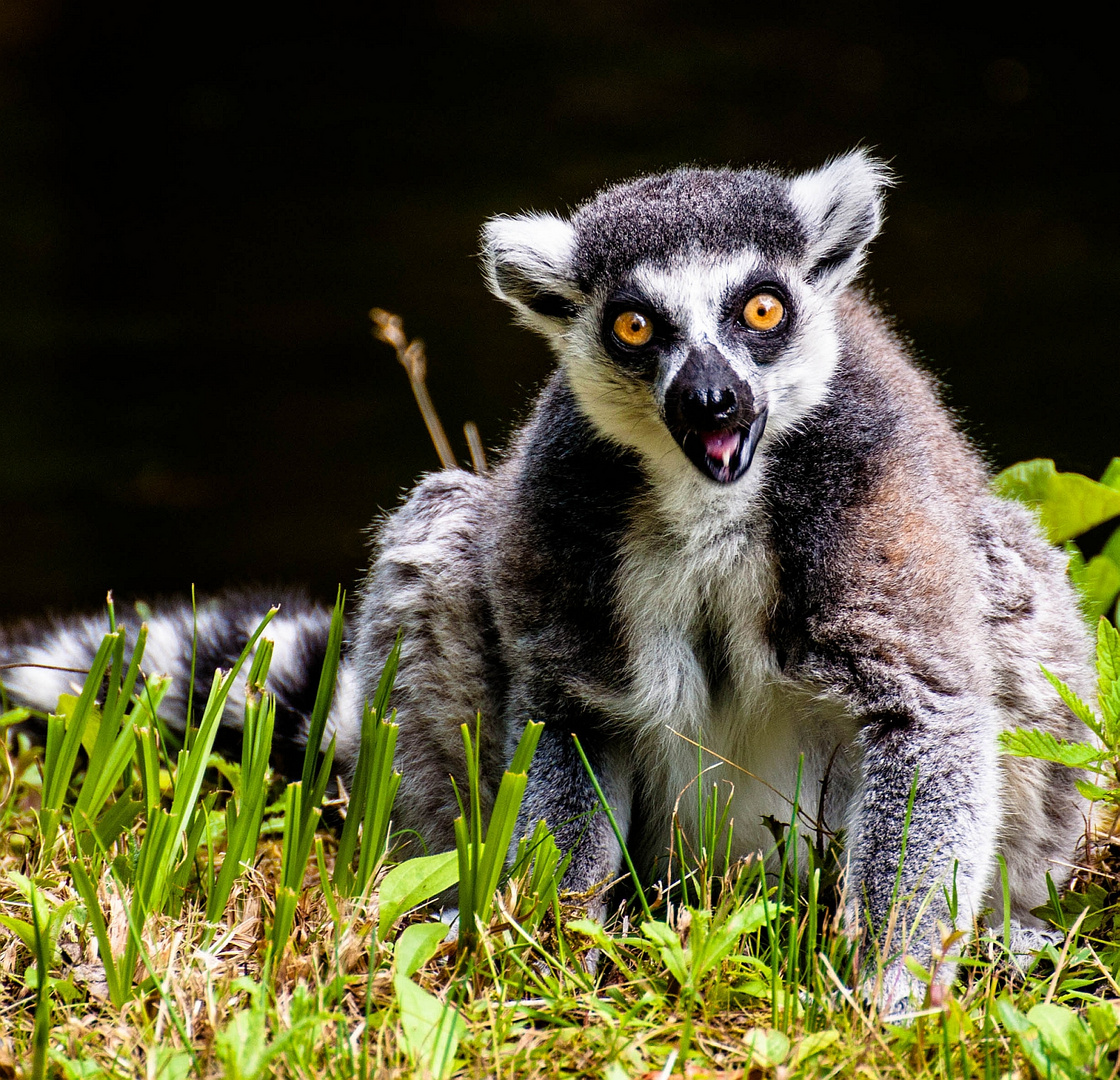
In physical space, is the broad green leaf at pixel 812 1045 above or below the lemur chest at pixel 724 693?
below

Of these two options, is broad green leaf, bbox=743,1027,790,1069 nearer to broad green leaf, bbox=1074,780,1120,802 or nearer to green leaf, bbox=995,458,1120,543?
broad green leaf, bbox=1074,780,1120,802

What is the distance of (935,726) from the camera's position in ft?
7.94

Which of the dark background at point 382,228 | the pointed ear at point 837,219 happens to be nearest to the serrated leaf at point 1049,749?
the pointed ear at point 837,219

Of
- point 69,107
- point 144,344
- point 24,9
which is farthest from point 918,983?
point 24,9

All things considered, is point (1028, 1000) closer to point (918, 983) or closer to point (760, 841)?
point (918, 983)

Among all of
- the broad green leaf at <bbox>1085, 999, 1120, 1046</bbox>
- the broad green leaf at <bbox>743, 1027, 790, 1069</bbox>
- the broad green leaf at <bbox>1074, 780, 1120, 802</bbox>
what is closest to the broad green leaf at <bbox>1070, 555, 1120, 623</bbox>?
the broad green leaf at <bbox>1074, 780, 1120, 802</bbox>

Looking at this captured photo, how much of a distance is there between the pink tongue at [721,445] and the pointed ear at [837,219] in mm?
567

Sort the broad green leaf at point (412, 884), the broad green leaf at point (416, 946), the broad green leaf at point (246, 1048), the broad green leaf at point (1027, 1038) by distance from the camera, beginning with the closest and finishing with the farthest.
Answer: the broad green leaf at point (246, 1048) → the broad green leaf at point (1027, 1038) → the broad green leaf at point (416, 946) → the broad green leaf at point (412, 884)

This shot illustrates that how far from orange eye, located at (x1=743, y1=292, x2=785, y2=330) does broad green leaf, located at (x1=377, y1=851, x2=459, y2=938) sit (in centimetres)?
116

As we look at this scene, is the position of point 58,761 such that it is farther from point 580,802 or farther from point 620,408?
point 620,408

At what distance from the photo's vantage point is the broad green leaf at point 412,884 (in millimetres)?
2211

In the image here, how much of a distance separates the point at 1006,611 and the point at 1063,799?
457 millimetres

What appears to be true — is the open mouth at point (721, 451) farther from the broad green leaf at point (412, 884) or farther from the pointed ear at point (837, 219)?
the broad green leaf at point (412, 884)

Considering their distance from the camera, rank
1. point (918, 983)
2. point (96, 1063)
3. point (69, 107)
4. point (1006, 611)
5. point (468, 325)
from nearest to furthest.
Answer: point (96, 1063)
point (918, 983)
point (1006, 611)
point (468, 325)
point (69, 107)
